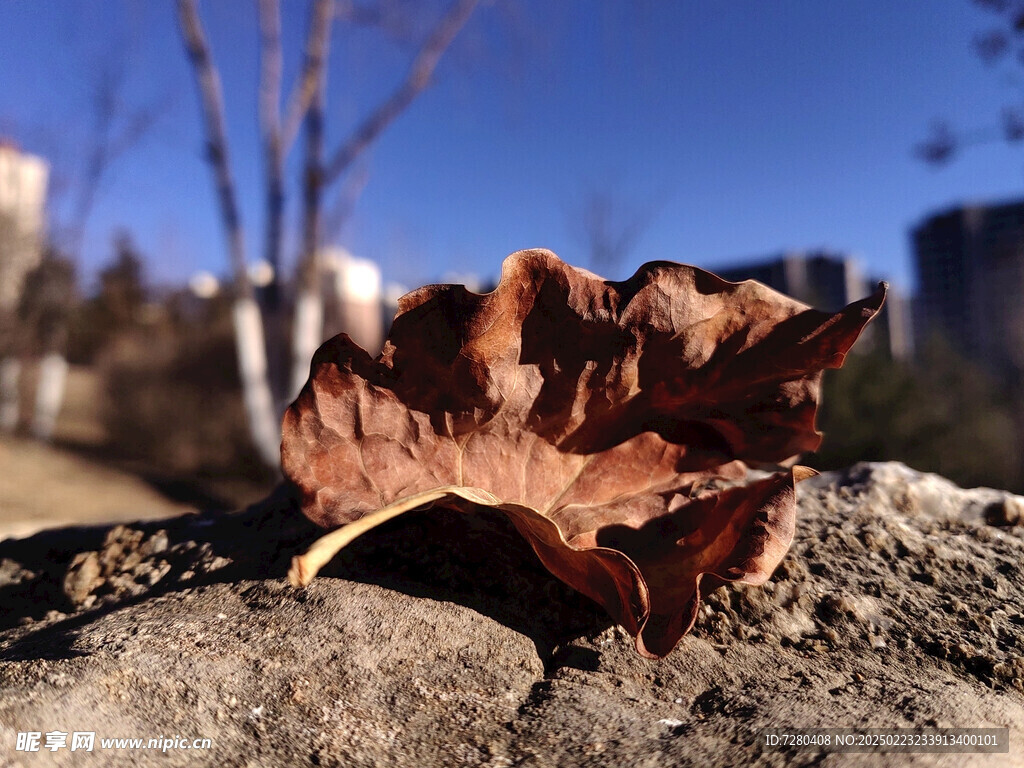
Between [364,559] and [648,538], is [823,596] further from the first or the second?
[364,559]

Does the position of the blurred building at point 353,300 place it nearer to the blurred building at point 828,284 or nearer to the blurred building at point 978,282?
the blurred building at point 828,284

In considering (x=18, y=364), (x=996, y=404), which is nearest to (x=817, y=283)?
(x=996, y=404)

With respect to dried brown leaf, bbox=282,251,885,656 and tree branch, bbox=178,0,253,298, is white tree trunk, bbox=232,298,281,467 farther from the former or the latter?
dried brown leaf, bbox=282,251,885,656

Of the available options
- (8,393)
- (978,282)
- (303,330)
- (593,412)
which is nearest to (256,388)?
(303,330)

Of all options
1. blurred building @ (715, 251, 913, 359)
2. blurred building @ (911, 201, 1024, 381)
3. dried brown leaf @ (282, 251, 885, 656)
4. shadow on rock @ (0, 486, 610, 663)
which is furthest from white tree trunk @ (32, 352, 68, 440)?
blurred building @ (911, 201, 1024, 381)

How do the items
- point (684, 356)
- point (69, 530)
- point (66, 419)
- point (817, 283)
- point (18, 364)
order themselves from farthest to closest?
point (66, 419) < point (18, 364) < point (817, 283) < point (69, 530) < point (684, 356)

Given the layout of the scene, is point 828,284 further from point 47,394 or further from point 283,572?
point 47,394

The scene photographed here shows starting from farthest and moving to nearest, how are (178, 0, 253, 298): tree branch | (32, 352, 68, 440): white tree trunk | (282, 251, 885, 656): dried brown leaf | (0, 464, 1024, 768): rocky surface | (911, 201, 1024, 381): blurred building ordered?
(32, 352, 68, 440): white tree trunk, (911, 201, 1024, 381): blurred building, (178, 0, 253, 298): tree branch, (282, 251, 885, 656): dried brown leaf, (0, 464, 1024, 768): rocky surface
